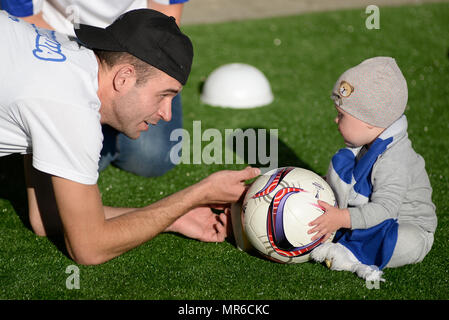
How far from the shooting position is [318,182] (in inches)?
146

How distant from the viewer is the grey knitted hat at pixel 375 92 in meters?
3.62

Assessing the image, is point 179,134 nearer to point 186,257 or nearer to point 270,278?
point 186,257

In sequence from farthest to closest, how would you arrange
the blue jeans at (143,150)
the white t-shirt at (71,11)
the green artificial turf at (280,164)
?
the blue jeans at (143,150)
the white t-shirt at (71,11)
the green artificial turf at (280,164)

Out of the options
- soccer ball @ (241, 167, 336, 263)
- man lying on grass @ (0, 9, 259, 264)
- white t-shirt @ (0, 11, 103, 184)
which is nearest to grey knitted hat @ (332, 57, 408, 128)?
soccer ball @ (241, 167, 336, 263)

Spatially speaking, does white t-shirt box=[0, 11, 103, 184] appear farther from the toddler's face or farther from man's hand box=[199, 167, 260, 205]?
the toddler's face

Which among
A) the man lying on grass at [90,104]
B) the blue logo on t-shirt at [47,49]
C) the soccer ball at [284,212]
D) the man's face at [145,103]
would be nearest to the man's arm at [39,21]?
the man lying on grass at [90,104]

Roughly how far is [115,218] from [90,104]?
2.42ft

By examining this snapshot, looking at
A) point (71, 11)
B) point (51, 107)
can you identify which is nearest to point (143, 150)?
point (71, 11)

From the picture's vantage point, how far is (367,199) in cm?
371

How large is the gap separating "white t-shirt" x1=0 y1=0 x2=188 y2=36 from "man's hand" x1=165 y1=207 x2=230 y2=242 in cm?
174

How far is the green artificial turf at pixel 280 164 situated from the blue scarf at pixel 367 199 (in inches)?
7.2

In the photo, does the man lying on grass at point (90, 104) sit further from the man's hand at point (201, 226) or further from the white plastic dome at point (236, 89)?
the white plastic dome at point (236, 89)
